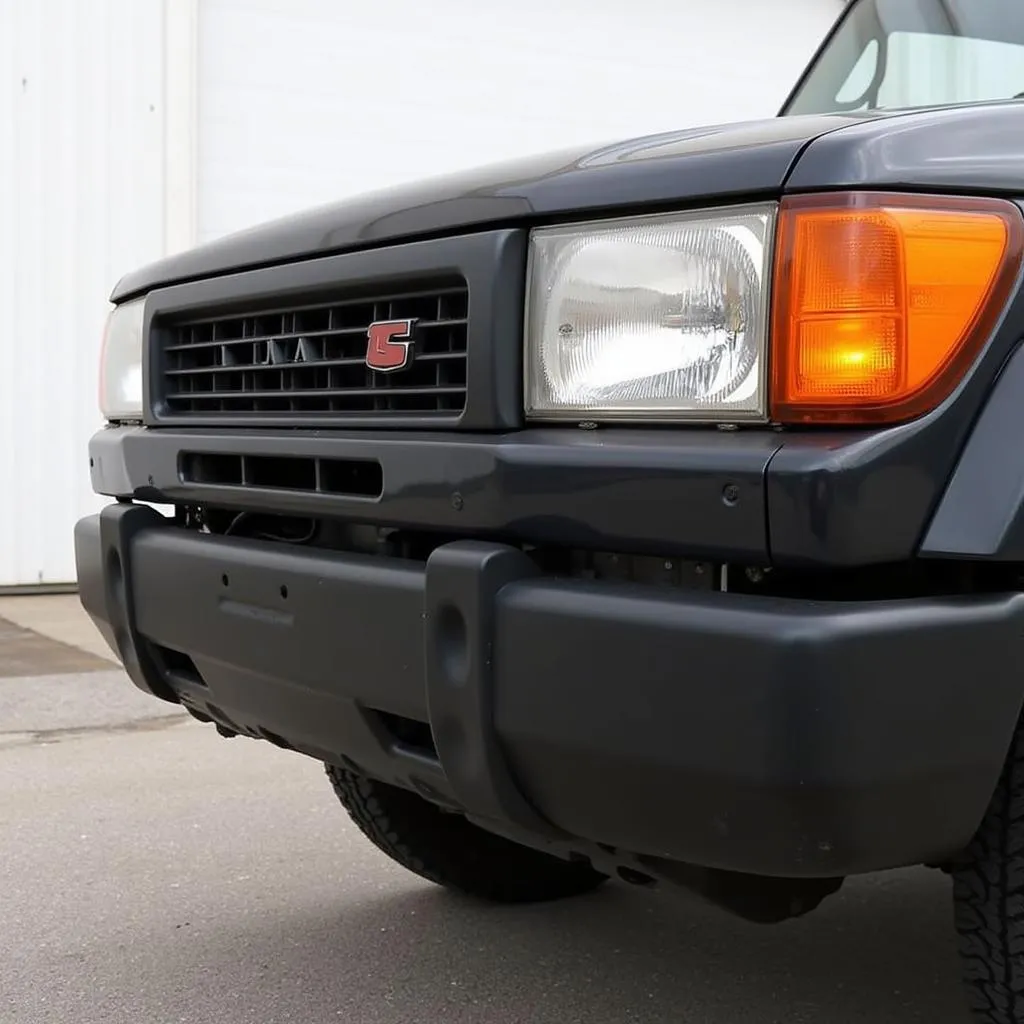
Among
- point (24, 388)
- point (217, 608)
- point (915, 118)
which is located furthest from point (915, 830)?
point (24, 388)

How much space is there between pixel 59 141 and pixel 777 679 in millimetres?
7037

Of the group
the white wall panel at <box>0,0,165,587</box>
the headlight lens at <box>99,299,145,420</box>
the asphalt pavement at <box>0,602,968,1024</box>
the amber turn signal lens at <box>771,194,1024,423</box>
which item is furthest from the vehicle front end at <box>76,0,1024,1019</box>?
the white wall panel at <box>0,0,165,587</box>

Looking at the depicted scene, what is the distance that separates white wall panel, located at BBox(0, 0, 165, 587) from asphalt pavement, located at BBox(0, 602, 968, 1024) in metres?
3.96

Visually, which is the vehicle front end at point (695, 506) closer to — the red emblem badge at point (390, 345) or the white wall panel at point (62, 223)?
the red emblem badge at point (390, 345)

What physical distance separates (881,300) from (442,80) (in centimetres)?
716

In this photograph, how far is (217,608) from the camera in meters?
2.16

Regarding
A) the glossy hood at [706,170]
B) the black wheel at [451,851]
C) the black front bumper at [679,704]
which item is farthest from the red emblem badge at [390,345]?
the black wheel at [451,851]

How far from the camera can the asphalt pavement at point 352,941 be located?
8.36 ft

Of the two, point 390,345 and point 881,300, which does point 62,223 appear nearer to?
point 390,345

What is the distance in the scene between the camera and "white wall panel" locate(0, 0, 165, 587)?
752 centimetres

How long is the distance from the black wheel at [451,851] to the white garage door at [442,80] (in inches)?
218

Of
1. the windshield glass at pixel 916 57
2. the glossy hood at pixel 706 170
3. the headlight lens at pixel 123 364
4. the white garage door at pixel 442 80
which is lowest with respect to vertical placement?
the headlight lens at pixel 123 364

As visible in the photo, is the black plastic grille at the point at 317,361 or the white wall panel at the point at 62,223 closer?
the black plastic grille at the point at 317,361

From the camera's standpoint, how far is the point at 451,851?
9.70 feet
